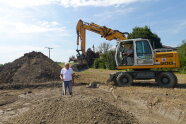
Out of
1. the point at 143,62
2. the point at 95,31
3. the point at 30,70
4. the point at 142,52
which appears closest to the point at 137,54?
the point at 142,52

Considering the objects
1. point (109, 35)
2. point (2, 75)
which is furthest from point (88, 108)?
point (2, 75)

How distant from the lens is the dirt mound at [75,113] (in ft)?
19.6

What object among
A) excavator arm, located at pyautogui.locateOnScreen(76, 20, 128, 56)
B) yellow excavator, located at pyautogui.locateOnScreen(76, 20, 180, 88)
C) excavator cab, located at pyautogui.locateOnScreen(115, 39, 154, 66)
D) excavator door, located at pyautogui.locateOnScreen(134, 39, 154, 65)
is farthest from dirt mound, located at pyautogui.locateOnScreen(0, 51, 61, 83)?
excavator door, located at pyautogui.locateOnScreen(134, 39, 154, 65)

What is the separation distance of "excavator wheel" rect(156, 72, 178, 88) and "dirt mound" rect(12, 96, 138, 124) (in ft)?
21.6

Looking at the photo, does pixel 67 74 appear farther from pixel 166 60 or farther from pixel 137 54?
pixel 166 60

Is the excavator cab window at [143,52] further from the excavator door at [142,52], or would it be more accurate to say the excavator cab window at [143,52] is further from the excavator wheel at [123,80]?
the excavator wheel at [123,80]

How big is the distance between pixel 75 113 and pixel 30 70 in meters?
12.4

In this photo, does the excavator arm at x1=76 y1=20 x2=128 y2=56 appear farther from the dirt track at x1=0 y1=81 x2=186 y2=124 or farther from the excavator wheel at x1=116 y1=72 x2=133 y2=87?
the dirt track at x1=0 y1=81 x2=186 y2=124

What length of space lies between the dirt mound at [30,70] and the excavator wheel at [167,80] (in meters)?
7.58

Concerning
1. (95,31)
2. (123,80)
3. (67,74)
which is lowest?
(123,80)

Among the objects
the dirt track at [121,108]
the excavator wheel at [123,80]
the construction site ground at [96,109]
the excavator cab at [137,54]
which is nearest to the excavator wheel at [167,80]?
the excavator cab at [137,54]

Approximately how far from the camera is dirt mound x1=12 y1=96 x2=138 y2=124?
19.6 feet

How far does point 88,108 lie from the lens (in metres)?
6.42

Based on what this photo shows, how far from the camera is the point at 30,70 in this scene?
707 inches
